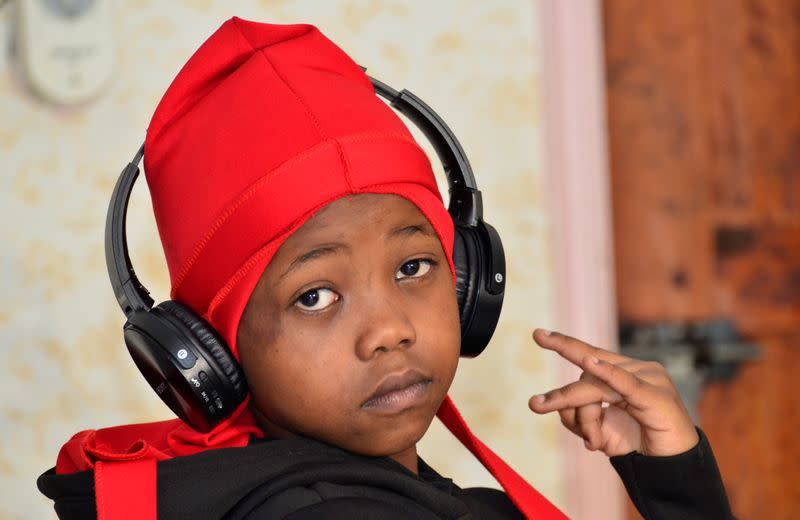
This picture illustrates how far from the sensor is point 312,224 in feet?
3.05

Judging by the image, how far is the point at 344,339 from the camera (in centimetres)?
92

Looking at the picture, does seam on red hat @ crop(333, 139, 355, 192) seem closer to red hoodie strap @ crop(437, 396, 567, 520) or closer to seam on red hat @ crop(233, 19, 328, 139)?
seam on red hat @ crop(233, 19, 328, 139)

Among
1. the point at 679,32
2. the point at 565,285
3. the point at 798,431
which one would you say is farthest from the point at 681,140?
the point at 798,431

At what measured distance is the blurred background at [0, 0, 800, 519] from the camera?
157 centimetres

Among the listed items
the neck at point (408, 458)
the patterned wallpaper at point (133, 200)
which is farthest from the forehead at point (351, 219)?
the patterned wallpaper at point (133, 200)

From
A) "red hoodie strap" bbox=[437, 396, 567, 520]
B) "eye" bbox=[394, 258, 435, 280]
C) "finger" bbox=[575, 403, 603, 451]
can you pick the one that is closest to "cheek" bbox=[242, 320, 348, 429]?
"eye" bbox=[394, 258, 435, 280]

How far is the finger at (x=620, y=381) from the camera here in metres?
1.10

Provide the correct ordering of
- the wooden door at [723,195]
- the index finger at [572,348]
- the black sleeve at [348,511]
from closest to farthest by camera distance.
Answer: the black sleeve at [348,511] < the index finger at [572,348] < the wooden door at [723,195]

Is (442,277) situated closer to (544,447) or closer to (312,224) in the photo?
(312,224)

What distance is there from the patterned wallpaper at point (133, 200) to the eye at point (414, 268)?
2.46 feet

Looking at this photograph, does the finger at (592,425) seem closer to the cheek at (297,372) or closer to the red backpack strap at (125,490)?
the cheek at (297,372)

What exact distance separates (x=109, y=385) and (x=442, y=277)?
79 cm

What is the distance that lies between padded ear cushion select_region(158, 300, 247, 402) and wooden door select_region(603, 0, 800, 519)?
4.57ft

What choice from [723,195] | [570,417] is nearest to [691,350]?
[723,195]
